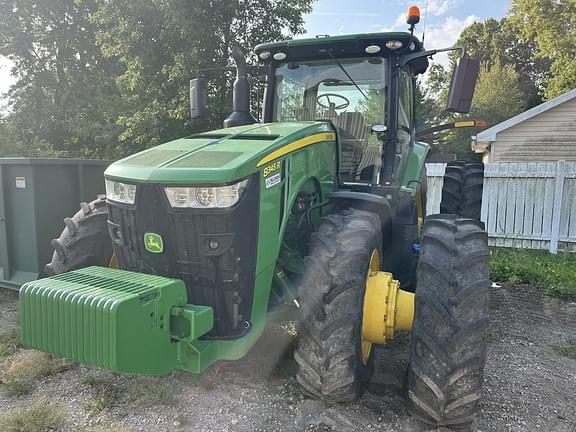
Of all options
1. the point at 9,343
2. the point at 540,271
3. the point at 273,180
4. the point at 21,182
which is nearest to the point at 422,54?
the point at 273,180

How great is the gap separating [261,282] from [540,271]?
17.8 ft

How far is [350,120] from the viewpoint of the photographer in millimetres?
4004

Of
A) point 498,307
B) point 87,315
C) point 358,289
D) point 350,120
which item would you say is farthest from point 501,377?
point 87,315

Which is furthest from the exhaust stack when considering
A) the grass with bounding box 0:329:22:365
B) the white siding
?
the white siding

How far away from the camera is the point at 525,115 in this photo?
46.5 ft

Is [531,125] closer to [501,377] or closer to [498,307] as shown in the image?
[498,307]

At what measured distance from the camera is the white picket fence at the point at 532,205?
8164 millimetres

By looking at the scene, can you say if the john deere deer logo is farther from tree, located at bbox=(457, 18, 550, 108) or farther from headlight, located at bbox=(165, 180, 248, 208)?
tree, located at bbox=(457, 18, 550, 108)

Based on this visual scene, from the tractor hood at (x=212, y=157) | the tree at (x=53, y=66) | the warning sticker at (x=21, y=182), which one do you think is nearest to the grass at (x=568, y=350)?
the tractor hood at (x=212, y=157)

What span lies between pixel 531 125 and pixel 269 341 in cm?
1363

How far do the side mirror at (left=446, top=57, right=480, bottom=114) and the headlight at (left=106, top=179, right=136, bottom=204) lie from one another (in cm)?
233

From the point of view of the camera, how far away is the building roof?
13559 mm

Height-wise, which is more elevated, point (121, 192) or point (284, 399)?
point (121, 192)

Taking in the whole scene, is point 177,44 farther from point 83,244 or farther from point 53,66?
point 53,66
